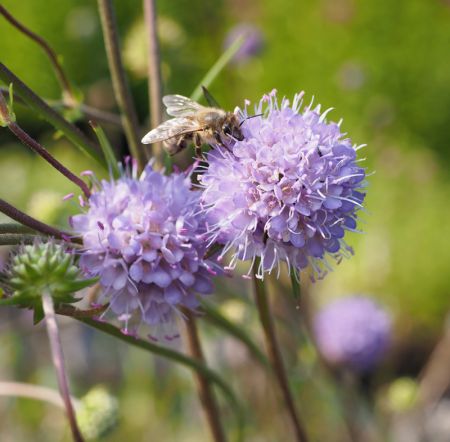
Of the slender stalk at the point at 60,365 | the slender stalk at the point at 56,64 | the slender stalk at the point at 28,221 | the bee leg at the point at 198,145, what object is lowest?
the slender stalk at the point at 60,365

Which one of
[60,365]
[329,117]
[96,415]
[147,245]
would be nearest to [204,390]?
[96,415]

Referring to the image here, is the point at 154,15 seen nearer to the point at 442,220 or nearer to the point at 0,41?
the point at 442,220

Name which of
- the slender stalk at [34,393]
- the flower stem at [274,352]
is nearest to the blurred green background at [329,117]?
the flower stem at [274,352]

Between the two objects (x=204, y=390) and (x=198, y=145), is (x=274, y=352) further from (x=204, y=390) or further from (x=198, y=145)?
(x=198, y=145)

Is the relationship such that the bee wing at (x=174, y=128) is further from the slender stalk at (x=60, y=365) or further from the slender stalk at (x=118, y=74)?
the slender stalk at (x=60, y=365)

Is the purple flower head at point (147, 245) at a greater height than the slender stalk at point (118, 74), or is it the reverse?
the slender stalk at point (118, 74)

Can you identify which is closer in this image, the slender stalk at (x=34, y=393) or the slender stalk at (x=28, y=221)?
the slender stalk at (x=28, y=221)
